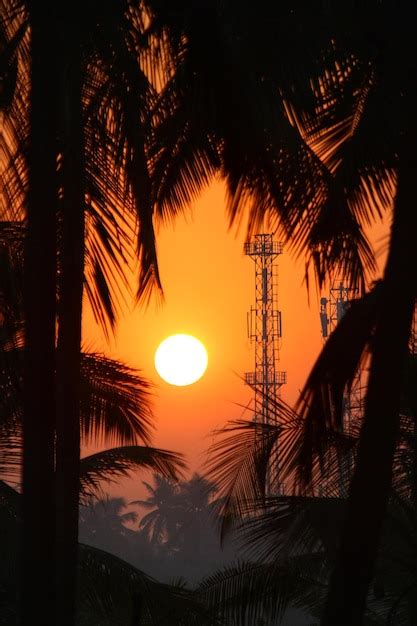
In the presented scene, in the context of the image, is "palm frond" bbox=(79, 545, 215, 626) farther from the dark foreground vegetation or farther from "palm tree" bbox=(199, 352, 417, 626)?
the dark foreground vegetation

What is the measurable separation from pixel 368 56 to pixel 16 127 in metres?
3.12

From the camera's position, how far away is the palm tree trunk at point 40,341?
8.31 metres

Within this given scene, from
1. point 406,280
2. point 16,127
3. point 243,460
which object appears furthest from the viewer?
point 243,460

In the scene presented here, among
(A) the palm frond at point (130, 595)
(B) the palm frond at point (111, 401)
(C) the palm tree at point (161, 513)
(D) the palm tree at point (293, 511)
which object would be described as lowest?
(C) the palm tree at point (161, 513)

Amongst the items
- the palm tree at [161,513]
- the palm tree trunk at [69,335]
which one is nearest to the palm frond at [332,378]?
the palm tree trunk at [69,335]

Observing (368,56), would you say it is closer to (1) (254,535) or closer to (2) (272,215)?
(2) (272,215)

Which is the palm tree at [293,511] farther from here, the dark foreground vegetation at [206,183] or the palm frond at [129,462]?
the palm frond at [129,462]

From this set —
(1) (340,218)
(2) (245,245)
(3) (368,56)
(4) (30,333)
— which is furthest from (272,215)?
(4) (30,333)

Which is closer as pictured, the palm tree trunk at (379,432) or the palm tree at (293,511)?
the palm tree trunk at (379,432)

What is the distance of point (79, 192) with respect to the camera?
9.63 m

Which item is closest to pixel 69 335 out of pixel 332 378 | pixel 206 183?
pixel 206 183

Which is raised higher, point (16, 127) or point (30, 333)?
point (16, 127)

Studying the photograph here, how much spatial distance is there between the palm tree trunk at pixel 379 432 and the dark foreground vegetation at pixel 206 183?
0.04ft

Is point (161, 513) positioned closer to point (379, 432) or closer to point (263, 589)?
point (263, 589)
